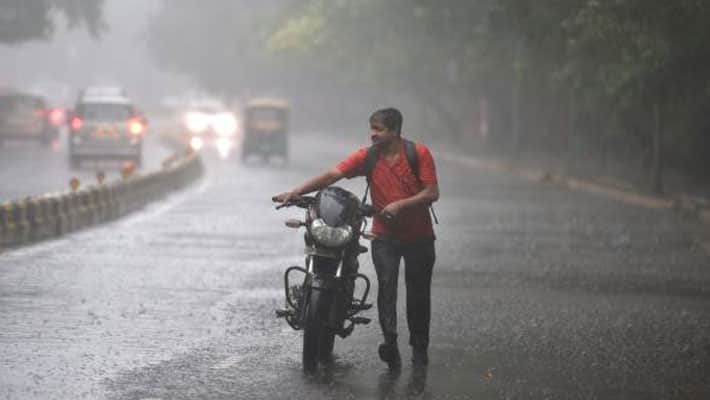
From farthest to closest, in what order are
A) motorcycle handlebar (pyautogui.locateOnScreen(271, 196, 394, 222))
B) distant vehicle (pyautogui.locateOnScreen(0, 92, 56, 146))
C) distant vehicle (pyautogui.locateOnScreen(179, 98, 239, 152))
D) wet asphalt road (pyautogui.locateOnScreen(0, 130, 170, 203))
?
distant vehicle (pyautogui.locateOnScreen(179, 98, 239, 152)) < distant vehicle (pyautogui.locateOnScreen(0, 92, 56, 146)) < wet asphalt road (pyautogui.locateOnScreen(0, 130, 170, 203)) < motorcycle handlebar (pyautogui.locateOnScreen(271, 196, 394, 222))

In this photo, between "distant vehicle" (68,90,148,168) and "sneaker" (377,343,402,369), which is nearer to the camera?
"sneaker" (377,343,402,369)

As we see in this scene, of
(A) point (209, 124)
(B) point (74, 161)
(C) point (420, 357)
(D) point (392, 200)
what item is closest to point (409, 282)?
(C) point (420, 357)

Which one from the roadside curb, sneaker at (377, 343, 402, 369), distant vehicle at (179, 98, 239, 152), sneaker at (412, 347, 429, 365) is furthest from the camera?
distant vehicle at (179, 98, 239, 152)

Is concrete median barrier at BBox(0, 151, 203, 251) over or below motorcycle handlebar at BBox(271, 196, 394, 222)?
below

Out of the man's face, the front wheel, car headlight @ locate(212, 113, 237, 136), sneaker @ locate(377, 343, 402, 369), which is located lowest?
sneaker @ locate(377, 343, 402, 369)

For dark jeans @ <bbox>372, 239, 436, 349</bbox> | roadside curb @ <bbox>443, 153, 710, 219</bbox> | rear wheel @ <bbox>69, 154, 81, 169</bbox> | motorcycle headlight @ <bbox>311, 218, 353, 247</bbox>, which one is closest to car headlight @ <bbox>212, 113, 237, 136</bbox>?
roadside curb @ <bbox>443, 153, 710, 219</bbox>

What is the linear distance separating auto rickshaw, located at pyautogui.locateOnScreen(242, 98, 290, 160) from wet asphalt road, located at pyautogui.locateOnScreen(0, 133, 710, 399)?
25.6 metres

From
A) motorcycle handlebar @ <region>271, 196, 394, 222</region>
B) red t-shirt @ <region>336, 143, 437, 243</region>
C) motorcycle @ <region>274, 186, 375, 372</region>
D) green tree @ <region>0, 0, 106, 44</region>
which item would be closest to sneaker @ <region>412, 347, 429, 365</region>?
motorcycle @ <region>274, 186, 375, 372</region>

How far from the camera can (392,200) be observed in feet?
31.7

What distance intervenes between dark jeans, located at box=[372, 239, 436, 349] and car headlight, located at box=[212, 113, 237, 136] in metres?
68.0

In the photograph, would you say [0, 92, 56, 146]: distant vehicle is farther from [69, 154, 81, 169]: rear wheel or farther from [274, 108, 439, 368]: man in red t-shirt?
[274, 108, 439, 368]: man in red t-shirt

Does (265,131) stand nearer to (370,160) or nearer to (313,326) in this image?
(370,160)

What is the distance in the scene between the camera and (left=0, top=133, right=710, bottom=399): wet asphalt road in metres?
9.09

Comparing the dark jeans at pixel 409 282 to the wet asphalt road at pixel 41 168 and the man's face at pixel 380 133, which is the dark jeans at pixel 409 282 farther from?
the wet asphalt road at pixel 41 168
